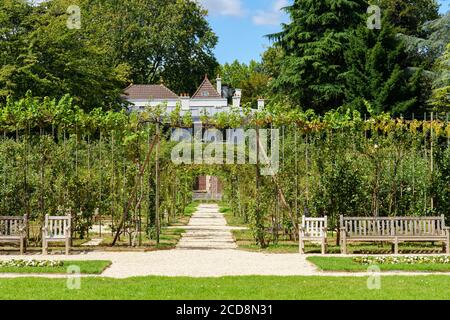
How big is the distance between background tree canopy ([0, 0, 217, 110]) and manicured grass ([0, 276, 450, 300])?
23.1 m

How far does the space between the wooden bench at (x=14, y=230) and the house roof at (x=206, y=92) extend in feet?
145

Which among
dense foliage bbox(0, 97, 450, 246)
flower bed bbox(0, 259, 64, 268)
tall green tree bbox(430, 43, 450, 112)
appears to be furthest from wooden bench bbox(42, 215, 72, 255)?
tall green tree bbox(430, 43, 450, 112)

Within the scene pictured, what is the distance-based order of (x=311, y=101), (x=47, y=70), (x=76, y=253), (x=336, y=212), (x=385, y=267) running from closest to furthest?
(x=385, y=267), (x=76, y=253), (x=336, y=212), (x=47, y=70), (x=311, y=101)

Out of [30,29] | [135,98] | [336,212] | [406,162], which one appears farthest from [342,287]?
[135,98]

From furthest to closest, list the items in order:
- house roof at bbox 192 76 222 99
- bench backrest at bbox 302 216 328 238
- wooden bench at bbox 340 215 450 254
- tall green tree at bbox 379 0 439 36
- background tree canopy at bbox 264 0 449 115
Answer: house roof at bbox 192 76 222 99 → tall green tree at bbox 379 0 439 36 → background tree canopy at bbox 264 0 449 115 → bench backrest at bbox 302 216 328 238 → wooden bench at bbox 340 215 450 254

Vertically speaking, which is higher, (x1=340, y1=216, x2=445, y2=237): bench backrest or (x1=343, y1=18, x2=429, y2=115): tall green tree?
(x1=343, y1=18, x2=429, y2=115): tall green tree

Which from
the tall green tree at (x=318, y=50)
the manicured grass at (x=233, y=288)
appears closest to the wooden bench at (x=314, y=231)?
the manicured grass at (x=233, y=288)

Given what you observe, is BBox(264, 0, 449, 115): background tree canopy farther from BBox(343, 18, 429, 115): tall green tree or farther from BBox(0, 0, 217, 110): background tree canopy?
BBox(0, 0, 217, 110): background tree canopy

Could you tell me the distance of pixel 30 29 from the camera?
36594 mm

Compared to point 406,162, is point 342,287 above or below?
below

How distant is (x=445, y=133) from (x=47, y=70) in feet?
72.1

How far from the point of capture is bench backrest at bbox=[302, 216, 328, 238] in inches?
616

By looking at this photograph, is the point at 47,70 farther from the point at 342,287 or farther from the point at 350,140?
the point at 342,287

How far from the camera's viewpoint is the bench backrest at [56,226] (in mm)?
15334
